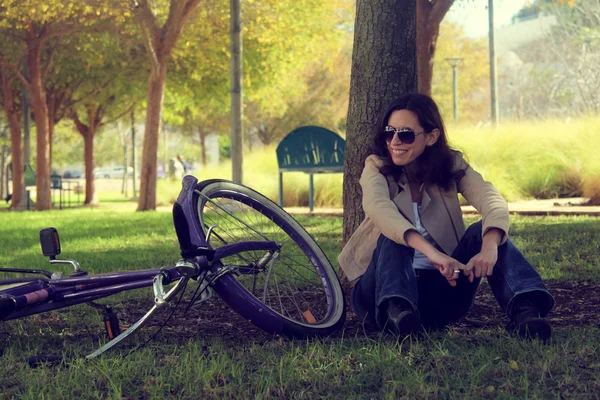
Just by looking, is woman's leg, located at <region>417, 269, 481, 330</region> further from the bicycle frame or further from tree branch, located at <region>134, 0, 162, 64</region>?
tree branch, located at <region>134, 0, 162, 64</region>

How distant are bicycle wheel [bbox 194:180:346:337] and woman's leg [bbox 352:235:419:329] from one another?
29cm

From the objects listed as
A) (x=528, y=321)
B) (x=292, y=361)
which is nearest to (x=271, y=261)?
(x=292, y=361)

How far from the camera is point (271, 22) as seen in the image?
19.2 m

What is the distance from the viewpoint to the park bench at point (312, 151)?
13148mm

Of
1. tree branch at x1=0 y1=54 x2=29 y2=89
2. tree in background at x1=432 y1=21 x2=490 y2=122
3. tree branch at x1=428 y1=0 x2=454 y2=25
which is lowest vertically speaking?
tree branch at x1=428 y1=0 x2=454 y2=25

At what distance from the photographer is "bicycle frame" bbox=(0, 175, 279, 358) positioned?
136 inches

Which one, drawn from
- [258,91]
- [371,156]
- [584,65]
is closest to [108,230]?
[371,156]

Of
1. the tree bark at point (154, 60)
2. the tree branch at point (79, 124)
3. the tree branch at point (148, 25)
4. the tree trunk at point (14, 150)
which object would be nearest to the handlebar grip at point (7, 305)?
the tree bark at point (154, 60)

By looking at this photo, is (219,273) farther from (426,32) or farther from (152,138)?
(152,138)

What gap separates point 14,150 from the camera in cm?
2545

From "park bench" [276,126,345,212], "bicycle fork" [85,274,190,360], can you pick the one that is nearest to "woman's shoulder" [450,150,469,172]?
"bicycle fork" [85,274,190,360]

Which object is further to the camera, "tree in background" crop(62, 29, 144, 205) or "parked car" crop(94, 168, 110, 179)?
"parked car" crop(94, 168, 110, 179)

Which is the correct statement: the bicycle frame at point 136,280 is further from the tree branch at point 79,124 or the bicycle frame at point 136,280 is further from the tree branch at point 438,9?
the tree branch at point 79,124

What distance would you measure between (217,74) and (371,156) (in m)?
19.0
